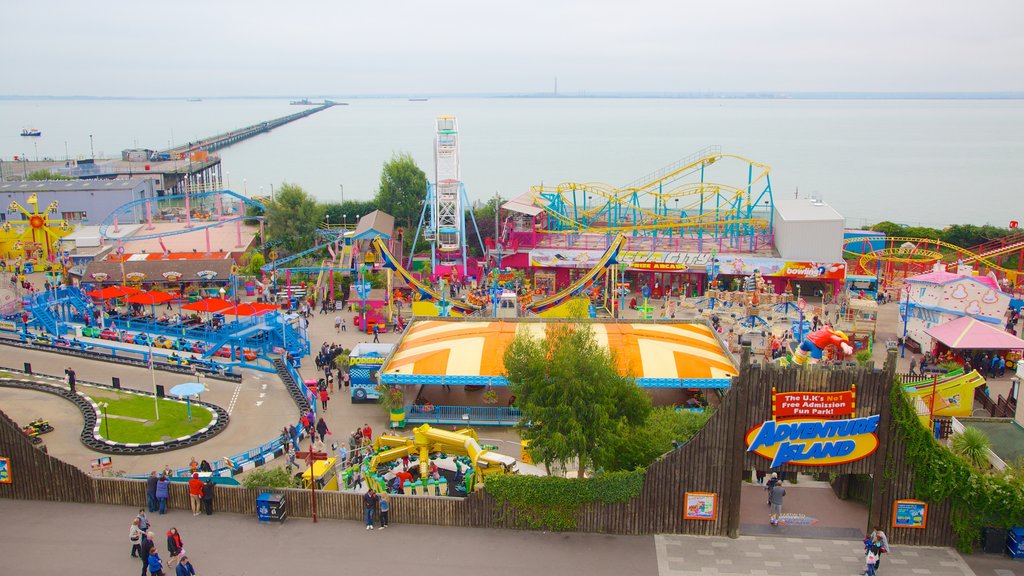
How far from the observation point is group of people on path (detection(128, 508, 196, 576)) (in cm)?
1540

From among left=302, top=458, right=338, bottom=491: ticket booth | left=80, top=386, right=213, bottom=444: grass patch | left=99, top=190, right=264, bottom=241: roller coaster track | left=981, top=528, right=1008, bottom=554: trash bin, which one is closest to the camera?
left=981, top=528, right=1008, bottom=554: trash bin

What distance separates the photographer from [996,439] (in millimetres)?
21156

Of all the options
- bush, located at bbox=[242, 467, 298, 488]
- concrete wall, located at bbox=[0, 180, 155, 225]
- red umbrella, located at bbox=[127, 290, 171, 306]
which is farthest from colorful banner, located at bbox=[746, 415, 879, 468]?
concrete wall, located at bbox=[0, 180, 155, 225]

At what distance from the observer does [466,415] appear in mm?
26172

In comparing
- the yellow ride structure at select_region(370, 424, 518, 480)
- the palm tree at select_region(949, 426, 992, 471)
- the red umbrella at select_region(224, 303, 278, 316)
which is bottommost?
the yellow ride structure at select_region(370, 424, 518, 480)

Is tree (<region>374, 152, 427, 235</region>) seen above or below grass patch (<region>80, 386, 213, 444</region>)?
above

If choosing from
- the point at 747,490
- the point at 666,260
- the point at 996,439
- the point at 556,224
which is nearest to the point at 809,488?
the point at 747,490

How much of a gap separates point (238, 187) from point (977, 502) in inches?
4861

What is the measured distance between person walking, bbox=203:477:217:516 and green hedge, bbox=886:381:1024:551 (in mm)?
14497

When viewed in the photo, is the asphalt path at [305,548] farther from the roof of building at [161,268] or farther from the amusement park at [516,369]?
the roof of building at [161,268]

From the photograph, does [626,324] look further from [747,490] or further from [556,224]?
[556,224]

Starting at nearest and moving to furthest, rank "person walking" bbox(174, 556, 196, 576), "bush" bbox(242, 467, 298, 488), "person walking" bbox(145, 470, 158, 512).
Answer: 1. "person walking" bbox(174, 556, 196, 576)
2. "person walking" bbox(145, 470, 158, 512)
3. "bush" bbox(242, 467, 298, 488)

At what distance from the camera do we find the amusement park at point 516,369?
17.5m

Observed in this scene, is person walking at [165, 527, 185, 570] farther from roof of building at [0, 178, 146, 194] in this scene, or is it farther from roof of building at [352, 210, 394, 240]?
roof of building at [0, 178, 146, 194]
